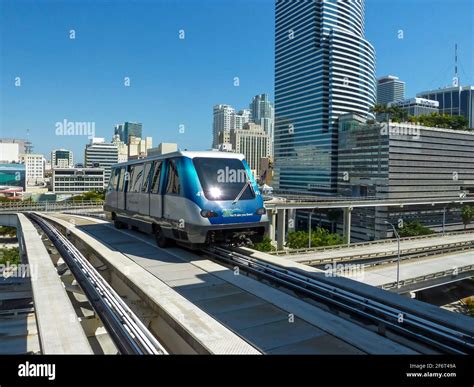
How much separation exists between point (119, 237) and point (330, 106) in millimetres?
114518

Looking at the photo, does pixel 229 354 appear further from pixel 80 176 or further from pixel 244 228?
pixel 80 176

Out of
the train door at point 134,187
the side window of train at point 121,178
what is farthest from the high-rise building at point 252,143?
the train door at point 134,187

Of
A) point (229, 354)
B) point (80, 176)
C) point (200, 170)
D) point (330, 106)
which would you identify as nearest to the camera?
point (229, 354)

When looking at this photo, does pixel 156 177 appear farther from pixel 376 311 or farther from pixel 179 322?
pixel 376 311

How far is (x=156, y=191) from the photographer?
1051cm

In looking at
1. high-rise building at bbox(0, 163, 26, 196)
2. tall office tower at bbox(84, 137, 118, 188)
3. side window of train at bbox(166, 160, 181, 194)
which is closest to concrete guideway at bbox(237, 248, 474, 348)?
side window of train at bbox(166, 160, 181, 194)

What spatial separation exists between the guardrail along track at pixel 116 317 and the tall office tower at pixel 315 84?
360 ft

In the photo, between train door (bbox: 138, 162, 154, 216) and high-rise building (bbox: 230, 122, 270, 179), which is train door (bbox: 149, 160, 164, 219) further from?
high-rise building (bbox: 230, 122, 270, 179)

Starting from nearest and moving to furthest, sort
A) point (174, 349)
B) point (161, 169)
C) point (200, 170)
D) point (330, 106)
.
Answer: point (174, 349)
point (200, 170)
point (161, 169)
point (330, 106)

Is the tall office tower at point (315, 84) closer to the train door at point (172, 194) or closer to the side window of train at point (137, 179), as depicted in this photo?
the side window of train at point (137, 179)

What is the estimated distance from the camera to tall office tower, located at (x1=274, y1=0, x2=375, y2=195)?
11769cm

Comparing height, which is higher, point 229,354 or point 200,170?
point 200,170

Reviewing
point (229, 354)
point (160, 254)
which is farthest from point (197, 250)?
point (229, 354)

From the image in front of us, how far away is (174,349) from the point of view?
496cm
